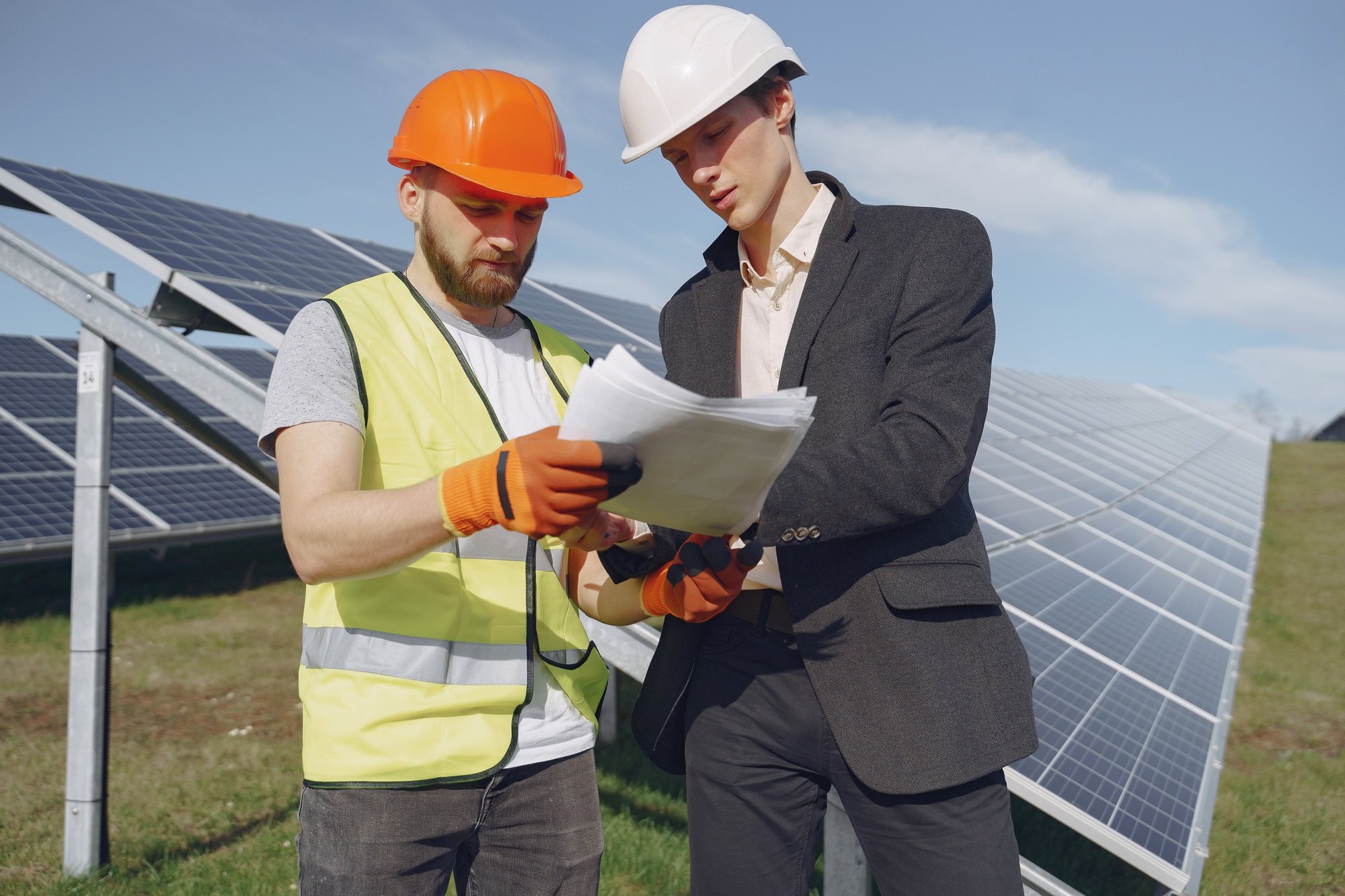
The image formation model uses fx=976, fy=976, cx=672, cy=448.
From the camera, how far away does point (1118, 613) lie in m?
5.14

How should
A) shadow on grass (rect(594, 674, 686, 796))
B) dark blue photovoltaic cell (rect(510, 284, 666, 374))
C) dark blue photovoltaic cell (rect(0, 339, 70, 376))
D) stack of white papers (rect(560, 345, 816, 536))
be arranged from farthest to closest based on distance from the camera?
dark blue photovoltaic cell (rect(0, 339, 70, 376)) < dark blue photovoltaic cell (rect(510, 284, 666, 374)) < shadow on grass (rect(594, 674, 686, 796)) < stack of white papers (rect(560, 345, 816, 536))

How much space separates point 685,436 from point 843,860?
5.72 feet

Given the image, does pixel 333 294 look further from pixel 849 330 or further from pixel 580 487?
pixel 849 330

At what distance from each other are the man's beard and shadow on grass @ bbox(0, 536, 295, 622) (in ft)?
26.0

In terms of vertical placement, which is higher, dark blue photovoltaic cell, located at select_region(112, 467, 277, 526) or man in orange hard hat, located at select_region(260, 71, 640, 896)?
man in orange hard hat, located at select_region(260, 71, 640, 896)

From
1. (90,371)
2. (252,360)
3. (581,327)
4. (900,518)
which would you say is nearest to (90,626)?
(90,371)

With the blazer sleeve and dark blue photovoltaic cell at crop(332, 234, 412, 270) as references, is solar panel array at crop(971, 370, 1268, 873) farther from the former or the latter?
dark blue photovoltaic cell at crop(332, 234, 412, 270)

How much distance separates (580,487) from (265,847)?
3.73 meters

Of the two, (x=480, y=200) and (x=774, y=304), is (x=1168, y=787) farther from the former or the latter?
(x=480, y=200)

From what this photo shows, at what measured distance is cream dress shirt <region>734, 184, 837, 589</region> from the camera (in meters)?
2.12

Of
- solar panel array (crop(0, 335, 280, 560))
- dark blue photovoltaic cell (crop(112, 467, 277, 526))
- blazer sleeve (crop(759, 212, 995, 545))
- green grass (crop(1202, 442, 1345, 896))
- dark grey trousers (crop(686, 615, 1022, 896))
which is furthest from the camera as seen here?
dark blue photovoltaic cell (crop(112, 467, 277, 526))

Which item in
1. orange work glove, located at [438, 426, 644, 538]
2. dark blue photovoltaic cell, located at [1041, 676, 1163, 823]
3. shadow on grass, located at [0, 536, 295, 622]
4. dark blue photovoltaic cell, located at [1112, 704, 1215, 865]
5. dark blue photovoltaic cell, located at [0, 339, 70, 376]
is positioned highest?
orange work glove, located at [438, 426, 644, 538]

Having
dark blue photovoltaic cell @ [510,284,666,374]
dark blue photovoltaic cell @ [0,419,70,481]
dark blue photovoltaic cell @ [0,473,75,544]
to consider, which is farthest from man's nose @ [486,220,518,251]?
dark blue photovoltaic cell @ [0,419,70,481]

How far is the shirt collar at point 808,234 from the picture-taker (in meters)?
2.12
